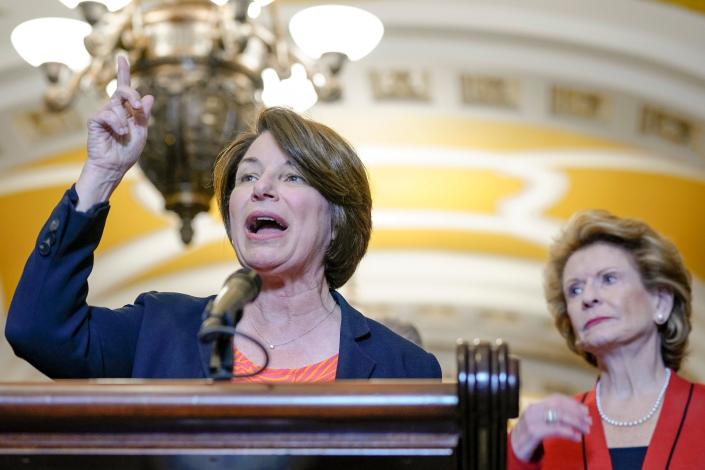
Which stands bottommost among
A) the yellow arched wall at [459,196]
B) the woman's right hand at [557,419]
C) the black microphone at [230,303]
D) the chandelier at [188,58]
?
the woman's right hand at [557,419]

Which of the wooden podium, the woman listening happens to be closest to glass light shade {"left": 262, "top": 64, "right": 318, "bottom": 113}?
the woman listening

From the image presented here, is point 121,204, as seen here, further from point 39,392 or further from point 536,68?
point 39,392

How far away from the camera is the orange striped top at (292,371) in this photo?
2.09m

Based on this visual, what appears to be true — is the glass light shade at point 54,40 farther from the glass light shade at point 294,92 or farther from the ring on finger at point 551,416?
the ring on finger at point 551,416

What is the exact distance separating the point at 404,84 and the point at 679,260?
6.01 metres

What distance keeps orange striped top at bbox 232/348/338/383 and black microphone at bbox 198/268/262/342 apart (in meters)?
0.34

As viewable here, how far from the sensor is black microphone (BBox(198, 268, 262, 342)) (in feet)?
5.45

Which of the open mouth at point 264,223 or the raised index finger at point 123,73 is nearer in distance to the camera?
the raised index finger at point 123,73

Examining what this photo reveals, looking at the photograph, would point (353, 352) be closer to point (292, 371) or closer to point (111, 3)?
point (292, 371)

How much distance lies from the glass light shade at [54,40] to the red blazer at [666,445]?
13.1ft

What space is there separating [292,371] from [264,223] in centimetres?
29

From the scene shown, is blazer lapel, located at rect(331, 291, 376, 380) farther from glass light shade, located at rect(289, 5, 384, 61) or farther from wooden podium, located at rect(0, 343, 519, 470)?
glass light shade, located at rect(289, 5, 384, 61)

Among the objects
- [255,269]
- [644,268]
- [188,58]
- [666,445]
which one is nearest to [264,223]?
[255,269]

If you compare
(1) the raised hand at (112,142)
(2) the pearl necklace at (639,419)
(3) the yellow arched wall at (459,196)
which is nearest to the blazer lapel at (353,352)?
(1) the raised hand at (112,142)
